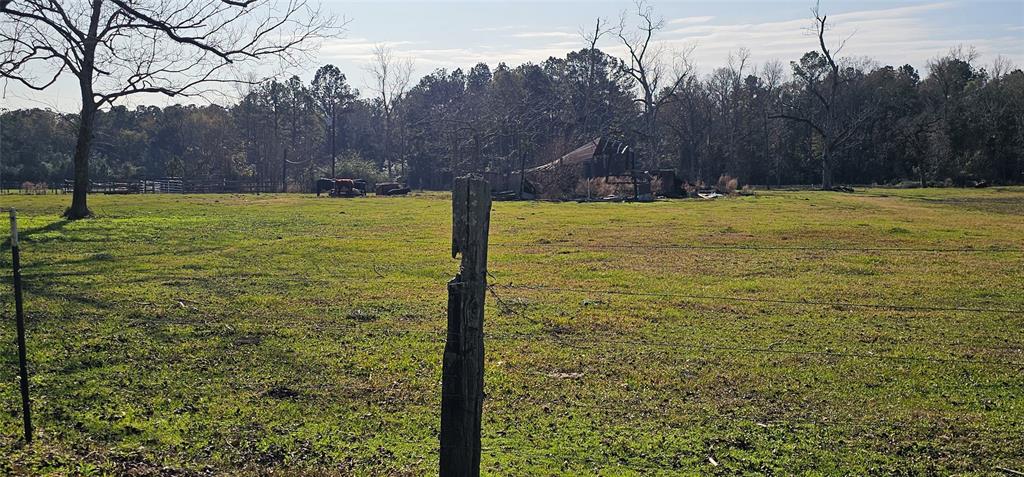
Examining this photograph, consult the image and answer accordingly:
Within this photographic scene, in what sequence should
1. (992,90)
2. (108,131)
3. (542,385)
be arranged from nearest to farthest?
1. (542,385)
2. (992,90)
3. (108,131)

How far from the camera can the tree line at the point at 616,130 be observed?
234 ft

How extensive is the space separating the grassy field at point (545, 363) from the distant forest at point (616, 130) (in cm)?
5067

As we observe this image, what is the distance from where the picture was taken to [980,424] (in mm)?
7160

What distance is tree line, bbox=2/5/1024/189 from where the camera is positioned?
71250mm

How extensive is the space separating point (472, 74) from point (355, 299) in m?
115

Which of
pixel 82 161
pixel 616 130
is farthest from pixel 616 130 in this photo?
pixel 82 161

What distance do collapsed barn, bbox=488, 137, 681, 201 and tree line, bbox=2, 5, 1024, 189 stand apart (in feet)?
37.9

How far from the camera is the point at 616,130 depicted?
72625mm

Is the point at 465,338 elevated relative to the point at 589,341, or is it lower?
elevated

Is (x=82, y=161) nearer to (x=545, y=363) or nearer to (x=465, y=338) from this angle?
(x=545, y=363)

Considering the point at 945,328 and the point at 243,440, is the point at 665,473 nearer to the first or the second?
the point at 243,440

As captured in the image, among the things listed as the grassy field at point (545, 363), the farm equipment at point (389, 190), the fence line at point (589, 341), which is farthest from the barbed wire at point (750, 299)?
the farm equipment at point (389, 190)

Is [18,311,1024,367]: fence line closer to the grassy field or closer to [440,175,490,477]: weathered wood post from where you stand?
the grassy field

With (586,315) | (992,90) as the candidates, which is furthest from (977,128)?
(586,315)
